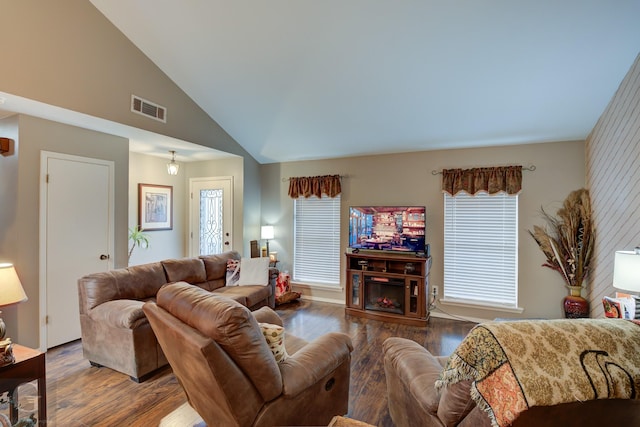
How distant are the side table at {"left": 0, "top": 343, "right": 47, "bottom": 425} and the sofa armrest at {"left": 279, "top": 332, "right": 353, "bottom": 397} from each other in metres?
1.57

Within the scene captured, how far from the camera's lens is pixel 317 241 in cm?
528

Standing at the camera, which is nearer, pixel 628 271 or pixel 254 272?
pixel 628 271

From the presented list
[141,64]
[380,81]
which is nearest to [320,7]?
[380,81]

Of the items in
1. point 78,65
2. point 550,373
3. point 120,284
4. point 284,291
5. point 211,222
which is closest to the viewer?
point 550,373

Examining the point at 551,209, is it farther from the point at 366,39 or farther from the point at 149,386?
the point at 149,386

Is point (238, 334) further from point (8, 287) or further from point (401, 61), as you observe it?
point (401, 61)

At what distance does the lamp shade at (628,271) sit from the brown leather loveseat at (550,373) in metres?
1.51

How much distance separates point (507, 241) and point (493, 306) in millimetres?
899

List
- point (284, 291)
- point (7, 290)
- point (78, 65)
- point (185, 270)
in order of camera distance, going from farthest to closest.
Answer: point (284, 291)
point (185, 270)
point (78, 65)
point (7, 290)

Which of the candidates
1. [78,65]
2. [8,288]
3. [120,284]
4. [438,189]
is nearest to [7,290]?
[8,288]

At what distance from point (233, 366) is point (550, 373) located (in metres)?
1.26

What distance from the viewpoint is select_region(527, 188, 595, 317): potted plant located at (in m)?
3.48

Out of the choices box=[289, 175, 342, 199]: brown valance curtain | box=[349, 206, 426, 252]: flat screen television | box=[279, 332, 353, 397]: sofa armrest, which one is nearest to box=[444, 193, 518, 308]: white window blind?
box=[349, 206, 426, 252]: flat screen television

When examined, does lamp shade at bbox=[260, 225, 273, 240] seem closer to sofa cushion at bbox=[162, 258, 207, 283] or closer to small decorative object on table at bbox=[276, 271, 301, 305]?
small decorative object on table at bbox=[276, 271, 301, 305]
